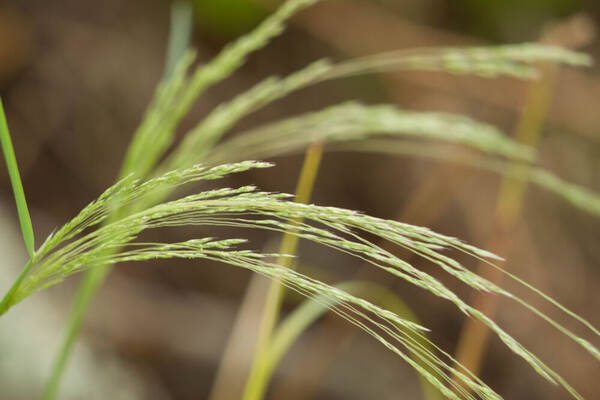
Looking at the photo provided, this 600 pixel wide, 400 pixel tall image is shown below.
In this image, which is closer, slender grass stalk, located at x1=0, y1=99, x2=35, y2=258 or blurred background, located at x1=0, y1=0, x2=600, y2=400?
slender grass stalk, located at x1=0, y1=99, x2=35, y2=258

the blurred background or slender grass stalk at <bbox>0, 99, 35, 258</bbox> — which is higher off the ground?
the blurred background

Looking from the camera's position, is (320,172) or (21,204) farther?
(320,172)

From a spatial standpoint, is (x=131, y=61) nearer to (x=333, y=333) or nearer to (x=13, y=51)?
(x=13, y=51)

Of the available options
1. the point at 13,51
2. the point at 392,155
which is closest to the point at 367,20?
the point at 392,155

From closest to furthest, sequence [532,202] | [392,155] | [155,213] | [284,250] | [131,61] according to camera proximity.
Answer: [155,213] < [284,250] < [131,61] < [532,202] < [392,155]

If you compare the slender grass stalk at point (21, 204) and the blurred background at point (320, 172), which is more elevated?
the blurred background at point (320, 172)

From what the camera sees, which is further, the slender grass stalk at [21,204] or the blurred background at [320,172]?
the blurred background at [320,172]

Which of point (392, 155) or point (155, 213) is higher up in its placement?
point (392, 155)

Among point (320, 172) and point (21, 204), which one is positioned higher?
point (320, 172)
